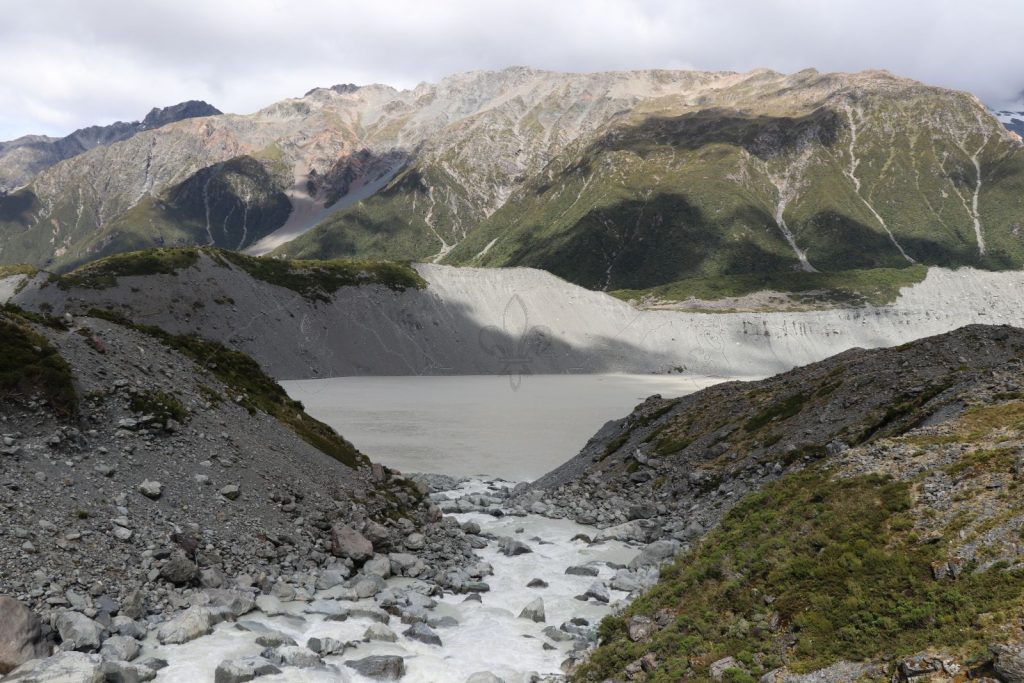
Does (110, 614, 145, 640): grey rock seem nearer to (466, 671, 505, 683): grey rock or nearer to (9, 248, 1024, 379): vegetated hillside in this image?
(466, 671, 505, 683): grey rock

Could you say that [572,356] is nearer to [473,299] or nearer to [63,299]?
[473,299]

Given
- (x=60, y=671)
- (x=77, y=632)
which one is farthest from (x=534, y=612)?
(x=60, y=671)

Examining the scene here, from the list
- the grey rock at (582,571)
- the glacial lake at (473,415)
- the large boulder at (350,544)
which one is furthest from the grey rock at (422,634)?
the glacial lake at (473,415)

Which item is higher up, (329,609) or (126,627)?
(126,627)

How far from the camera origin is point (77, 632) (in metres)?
16.9

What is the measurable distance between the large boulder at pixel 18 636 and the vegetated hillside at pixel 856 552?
524 inches

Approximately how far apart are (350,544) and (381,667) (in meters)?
8.49

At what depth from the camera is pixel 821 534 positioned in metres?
19.0

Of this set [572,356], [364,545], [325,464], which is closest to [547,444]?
[325,464]

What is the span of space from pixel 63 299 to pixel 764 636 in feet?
436

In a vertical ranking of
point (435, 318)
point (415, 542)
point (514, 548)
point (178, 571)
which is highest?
point (435, 318)

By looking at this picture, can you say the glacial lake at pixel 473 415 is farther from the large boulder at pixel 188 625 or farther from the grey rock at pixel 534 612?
the large boulder at pixel 188 625

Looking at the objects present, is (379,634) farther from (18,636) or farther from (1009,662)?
(1009,662)
